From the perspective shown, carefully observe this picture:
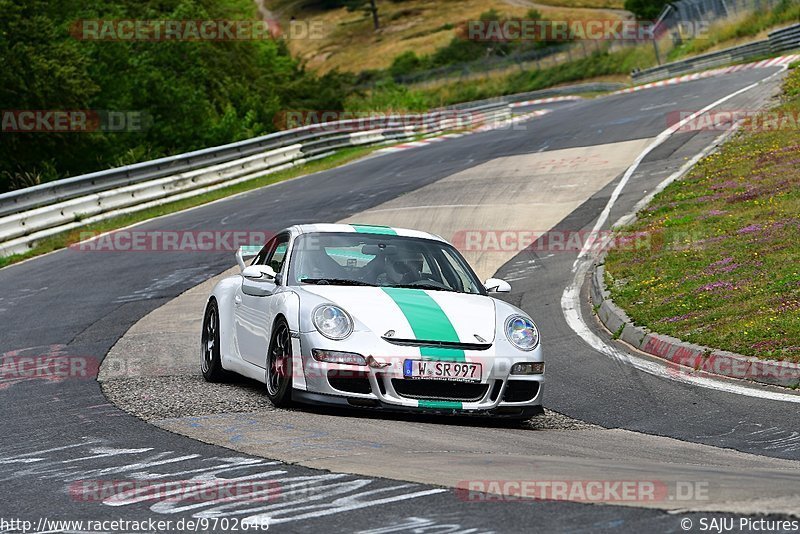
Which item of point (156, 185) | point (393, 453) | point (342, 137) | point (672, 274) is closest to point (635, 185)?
point (672, 274)

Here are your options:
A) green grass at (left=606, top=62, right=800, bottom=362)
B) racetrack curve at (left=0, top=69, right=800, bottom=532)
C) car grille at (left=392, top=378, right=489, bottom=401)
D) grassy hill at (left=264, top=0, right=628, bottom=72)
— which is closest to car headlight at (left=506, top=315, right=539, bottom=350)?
car grille at (left=392, top=378, right=489, bottom=401)

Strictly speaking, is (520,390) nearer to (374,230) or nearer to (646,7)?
(374,230)

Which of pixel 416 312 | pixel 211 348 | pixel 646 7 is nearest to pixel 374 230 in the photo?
pixel 416 312

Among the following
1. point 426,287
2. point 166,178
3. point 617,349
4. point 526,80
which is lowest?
point 617,349

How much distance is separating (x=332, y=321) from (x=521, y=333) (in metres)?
1.41

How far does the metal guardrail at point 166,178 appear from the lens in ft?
66.5

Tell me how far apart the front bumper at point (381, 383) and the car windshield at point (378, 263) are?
1.01m

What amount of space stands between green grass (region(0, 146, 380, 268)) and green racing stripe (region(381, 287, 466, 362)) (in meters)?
12.2

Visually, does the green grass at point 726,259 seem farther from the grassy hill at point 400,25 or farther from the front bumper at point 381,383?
the grassy hill at point 400,25

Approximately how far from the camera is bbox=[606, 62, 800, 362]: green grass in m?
10.9

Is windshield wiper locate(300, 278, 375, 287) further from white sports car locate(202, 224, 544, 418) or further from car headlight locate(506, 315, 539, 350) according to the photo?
car headlight locate(506, 315, 539, 350)

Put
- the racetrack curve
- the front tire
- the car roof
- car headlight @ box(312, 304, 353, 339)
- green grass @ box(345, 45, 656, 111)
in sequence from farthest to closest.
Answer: green grass @ box(345, 45, 656, 111) < the car roof < the front tire < car headlight @ box(312, 304, 353, 339) < the racetrack curve

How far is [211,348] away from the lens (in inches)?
395

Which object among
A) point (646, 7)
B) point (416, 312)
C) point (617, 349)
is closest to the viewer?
point (416, 312)
